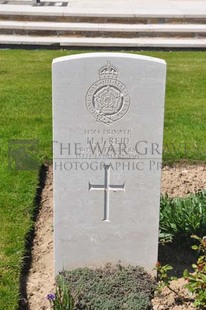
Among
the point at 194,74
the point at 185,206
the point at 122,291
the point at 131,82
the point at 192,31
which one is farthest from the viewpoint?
the point at 192,31

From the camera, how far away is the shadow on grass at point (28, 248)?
12.1ft

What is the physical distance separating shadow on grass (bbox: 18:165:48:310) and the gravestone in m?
0.25

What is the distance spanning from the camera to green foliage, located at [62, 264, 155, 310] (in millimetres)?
3529

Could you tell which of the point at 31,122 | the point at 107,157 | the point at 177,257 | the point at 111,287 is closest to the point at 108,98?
the point at 107,157

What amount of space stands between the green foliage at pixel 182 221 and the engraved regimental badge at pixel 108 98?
1077 mm

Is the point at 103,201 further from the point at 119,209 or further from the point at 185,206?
the point at 185,206

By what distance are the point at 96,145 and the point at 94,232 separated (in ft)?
2.01

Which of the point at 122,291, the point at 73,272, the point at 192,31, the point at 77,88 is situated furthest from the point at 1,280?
the point at 192,31

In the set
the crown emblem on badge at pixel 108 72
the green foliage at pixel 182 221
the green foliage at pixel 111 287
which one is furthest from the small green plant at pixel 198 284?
the crown emblem on badge at pixel 108 72

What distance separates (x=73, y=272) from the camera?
3773mm

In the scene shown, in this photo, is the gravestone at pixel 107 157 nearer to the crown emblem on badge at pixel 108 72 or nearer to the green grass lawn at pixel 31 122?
the crown emblem on badge at pixel 108 72

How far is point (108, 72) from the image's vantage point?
336cm

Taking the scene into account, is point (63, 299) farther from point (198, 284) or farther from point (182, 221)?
point (182, 221)

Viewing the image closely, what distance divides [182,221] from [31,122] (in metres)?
2.96
